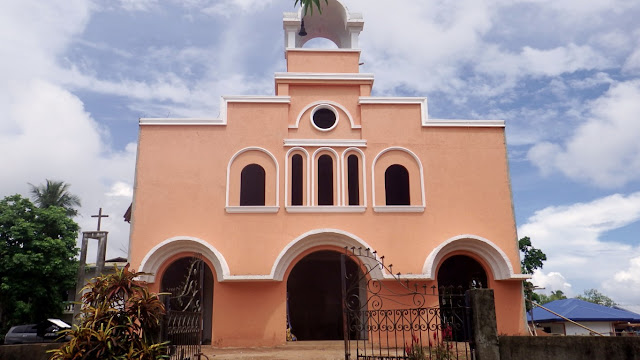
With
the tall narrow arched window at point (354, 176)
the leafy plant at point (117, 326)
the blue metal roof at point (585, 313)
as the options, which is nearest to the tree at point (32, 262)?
the tall narrow arched window at point (354, 176)

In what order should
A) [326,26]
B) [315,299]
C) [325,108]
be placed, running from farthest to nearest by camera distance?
[315,299]
[326,26]
[325,108]

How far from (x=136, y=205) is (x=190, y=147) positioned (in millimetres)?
1970

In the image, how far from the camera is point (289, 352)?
430 inches

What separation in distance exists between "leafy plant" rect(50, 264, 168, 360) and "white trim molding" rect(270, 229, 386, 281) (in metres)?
4.69

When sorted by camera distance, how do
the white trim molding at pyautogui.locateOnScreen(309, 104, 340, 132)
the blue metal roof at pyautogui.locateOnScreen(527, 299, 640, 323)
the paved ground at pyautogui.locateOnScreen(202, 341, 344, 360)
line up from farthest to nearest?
Answer: the blue metal roof at pyautogui.locateOnScreen(527, 299, 640, 323)
the white trim molding at pyautogui.locateOnScreen(309, 104, 340, 132)
the paved ground at pyautogui.locateOnScreen(202, 341, 344, 360)

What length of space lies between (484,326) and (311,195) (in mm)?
6114

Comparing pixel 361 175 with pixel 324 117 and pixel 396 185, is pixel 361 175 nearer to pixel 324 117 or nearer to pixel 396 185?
pixel 396 185

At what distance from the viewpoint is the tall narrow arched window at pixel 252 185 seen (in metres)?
13.3

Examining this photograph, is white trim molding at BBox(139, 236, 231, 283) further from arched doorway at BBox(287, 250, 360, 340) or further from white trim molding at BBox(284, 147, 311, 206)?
arched doorway at BBox(287, 250, 360, 340)

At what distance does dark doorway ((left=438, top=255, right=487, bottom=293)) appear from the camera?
1310 cm

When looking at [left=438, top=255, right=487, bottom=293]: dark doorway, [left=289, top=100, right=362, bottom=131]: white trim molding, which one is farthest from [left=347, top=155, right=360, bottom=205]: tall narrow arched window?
[left=438, top=255, right=487, bottom=293]: dark doorway

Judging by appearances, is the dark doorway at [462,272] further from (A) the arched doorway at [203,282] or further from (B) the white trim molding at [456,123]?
(A) the arched doorway at [203,282]

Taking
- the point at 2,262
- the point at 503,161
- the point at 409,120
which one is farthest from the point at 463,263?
the point at 2,262

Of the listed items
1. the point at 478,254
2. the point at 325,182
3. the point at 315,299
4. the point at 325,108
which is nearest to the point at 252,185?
the point at 325,182
